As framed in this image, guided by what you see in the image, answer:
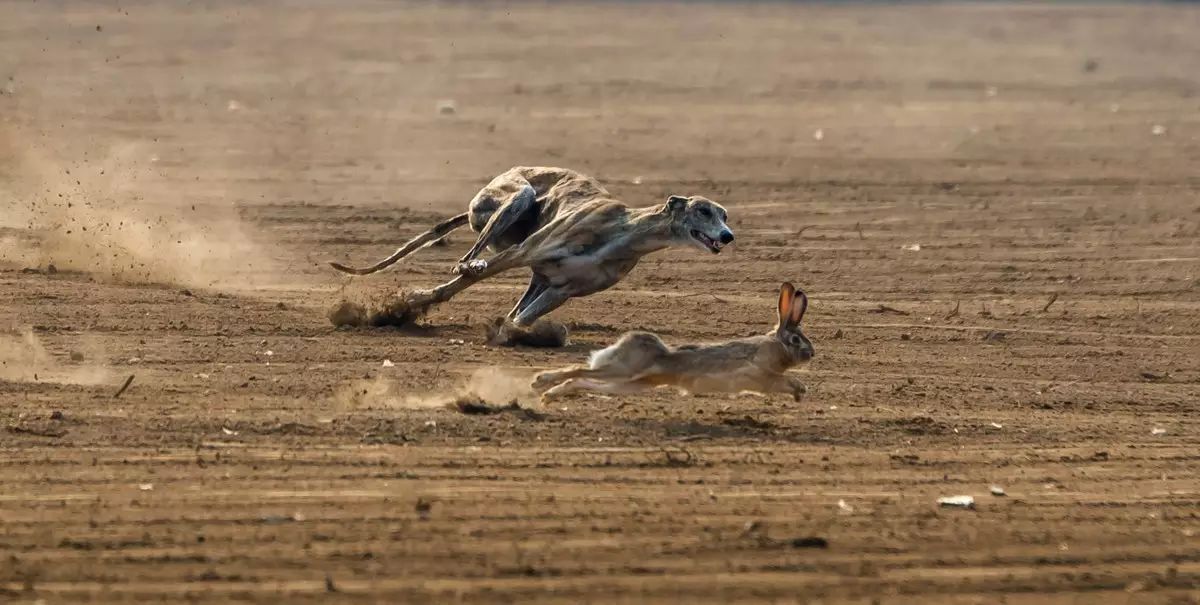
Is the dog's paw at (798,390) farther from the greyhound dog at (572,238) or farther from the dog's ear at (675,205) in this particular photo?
the dog's ear at (675,205)

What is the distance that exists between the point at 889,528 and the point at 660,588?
4.51 feet

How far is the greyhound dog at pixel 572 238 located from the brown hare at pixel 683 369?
5.46 feet

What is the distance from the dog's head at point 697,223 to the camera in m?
12.0

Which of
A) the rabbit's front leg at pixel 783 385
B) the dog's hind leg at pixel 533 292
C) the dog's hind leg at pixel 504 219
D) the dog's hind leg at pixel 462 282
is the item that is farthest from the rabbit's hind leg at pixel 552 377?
the dog's hind leg at pixel 504 219

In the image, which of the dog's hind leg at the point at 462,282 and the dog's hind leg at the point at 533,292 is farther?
the dog's hind leg at the point at 462,282

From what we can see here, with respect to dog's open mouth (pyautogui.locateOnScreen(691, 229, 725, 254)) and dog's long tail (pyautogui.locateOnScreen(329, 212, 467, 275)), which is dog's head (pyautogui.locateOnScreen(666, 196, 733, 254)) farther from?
dog's long tail (pyautogui.locateOnScreen(329, 212, 467, 275))

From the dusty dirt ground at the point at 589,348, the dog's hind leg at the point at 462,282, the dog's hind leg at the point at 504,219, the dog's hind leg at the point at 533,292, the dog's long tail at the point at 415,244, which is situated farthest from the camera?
the dog's long tail at the point at 415,244

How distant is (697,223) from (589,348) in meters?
1.04

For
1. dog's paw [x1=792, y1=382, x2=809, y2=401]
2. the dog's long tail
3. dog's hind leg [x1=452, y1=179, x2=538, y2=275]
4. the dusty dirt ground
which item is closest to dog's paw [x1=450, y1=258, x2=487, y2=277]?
dog's hind leg [x1=452, y1=179, x2=538, y2=275]

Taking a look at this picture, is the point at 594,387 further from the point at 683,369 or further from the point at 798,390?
the point at 798,390

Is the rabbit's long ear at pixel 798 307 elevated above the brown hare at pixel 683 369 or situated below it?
above

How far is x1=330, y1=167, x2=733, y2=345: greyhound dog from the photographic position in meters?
12.1

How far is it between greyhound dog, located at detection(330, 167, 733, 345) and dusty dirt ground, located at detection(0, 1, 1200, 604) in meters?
0.38

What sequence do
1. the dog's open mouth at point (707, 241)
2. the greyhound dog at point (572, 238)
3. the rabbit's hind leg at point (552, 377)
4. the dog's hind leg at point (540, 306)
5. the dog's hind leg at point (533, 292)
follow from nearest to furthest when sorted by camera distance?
the rabbit's hind leg at point (552, 377) < the dog's open mouth at point (707, 241) < the greyhound dog at point (572, 238) < the dog's hind leg at point (540, 306) < the dog's hind leg at point (533, 292)
